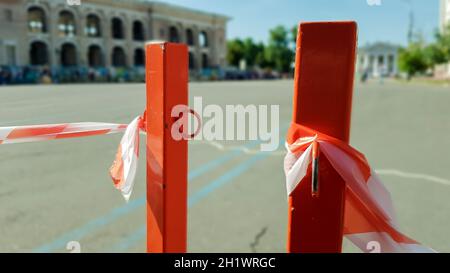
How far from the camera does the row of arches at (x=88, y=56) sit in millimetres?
39000

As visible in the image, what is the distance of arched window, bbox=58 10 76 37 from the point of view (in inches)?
1561

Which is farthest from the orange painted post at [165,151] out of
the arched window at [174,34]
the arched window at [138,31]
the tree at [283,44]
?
the arched window at [174,34]

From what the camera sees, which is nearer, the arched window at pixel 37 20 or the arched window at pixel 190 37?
the arched window at pixel 37 20

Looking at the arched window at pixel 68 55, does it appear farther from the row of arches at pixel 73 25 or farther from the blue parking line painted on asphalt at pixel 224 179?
the blue parking line painted on asphalt at pixel 224 179

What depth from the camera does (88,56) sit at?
4531 centimetres

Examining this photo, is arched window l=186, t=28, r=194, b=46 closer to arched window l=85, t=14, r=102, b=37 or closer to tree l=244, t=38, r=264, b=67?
arched window l=85, t=14, r=102, b=37

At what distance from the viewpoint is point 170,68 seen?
4.99 feet

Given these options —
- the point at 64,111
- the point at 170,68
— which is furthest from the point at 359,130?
the point at 170,68

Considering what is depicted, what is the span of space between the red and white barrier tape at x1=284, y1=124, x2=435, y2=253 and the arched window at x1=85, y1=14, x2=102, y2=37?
4516 centimetres

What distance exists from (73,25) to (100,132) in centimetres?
4405

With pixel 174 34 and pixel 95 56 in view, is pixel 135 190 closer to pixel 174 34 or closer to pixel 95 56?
pixel 95 56
